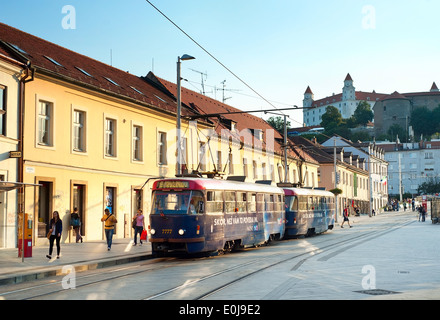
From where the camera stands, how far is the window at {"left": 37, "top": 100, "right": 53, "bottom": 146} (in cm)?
2478

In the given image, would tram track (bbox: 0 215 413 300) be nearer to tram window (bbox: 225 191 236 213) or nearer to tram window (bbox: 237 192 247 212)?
tram window (bbox: 225 191 236 213)

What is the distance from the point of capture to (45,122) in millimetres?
25188

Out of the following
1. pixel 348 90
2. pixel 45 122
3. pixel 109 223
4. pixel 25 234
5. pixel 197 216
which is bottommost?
pixel 25 234

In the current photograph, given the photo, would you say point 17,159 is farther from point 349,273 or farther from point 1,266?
point 349,273

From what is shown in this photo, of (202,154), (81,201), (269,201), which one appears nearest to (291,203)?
(269,201)

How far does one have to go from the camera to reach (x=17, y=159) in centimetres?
2316

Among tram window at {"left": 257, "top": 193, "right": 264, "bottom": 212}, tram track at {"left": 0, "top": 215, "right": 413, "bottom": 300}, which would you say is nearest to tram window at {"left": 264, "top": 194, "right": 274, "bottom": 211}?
tram window at {"left": 257, "top": 193, "right": 264, "bottom": 212}

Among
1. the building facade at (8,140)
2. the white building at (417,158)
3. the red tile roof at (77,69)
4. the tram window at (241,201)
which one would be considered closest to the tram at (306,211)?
the tram window at (241,201)

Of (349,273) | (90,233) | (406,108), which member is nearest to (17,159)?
(90,233)

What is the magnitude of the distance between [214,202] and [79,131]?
983 cm

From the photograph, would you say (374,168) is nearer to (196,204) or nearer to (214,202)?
(214,202)

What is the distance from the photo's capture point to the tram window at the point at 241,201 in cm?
2260

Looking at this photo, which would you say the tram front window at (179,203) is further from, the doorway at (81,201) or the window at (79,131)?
the window at (79,131)

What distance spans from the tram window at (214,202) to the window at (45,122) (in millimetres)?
8550
